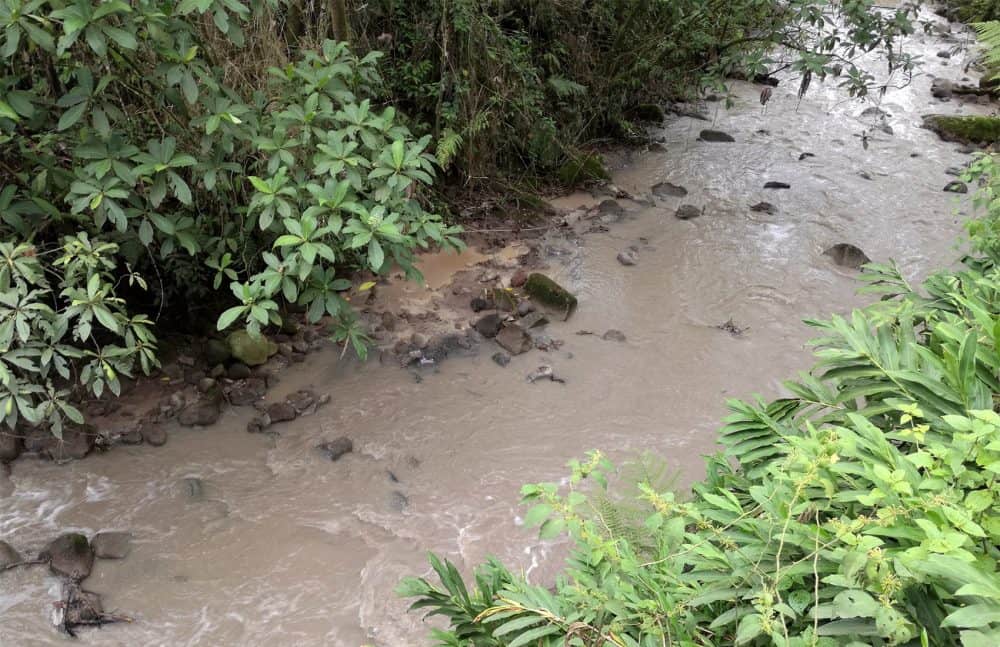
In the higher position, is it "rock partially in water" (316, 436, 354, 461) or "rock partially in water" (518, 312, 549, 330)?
"rock partially in water" (518, 312, 549, 330)

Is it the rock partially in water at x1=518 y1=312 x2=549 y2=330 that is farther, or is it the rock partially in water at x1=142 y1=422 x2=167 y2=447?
the rock partially in water at x1=518 y1=312 x2=549 y2=330

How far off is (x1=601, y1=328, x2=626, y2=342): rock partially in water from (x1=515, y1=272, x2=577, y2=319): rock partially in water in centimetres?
32

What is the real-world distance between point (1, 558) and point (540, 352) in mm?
3009

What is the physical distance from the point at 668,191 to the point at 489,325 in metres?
2.93

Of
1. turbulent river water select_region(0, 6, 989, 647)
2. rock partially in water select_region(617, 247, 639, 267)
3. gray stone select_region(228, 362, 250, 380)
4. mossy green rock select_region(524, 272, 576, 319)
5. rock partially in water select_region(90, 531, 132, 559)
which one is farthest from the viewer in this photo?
rock partially in water select_region(617, 247, 639, 267)

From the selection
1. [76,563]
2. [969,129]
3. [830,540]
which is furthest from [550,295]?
[969,129]

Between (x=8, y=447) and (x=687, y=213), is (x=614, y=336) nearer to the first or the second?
(x=687, y=213)

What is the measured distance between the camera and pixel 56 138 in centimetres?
310

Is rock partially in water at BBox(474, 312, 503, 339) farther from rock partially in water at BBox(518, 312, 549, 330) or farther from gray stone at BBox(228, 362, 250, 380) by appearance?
gray stone at BBox(228, 362, 250, 380)

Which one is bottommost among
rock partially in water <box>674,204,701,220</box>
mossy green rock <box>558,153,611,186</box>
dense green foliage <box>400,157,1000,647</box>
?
rock partially in water <box>674,204,701,220</box>

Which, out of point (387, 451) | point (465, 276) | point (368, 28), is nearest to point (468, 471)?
point (387, 451)

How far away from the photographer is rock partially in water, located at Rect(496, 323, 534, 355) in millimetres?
4430

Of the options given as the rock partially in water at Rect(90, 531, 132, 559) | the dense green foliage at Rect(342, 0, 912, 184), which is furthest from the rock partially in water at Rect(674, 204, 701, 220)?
the rock partially in water at Rect(90, 531, 132, 559)

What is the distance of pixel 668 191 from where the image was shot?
6535 millimetres
